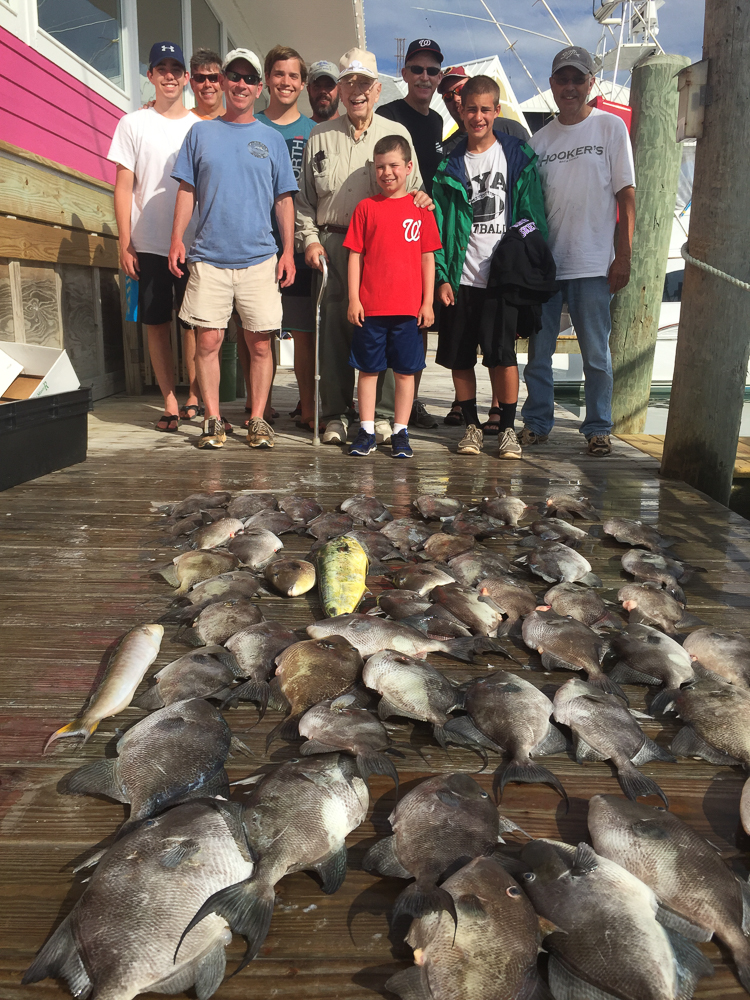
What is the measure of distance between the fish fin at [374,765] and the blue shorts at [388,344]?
380 centimetres

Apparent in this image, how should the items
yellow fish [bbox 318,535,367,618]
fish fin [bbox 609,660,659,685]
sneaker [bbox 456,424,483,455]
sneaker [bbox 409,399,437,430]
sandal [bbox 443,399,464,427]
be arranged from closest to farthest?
fish fin [bbox 609,660,659,685]
yellow fish [bbox 318,535,367,618]
sneaker [bbox 456,424,483,455]
sneaker [bbox 409,399,437,430]
sandal [bbox 443,399,464,427]

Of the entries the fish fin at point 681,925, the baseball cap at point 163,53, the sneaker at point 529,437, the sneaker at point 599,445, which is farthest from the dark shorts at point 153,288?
the fish fin at point 681,925

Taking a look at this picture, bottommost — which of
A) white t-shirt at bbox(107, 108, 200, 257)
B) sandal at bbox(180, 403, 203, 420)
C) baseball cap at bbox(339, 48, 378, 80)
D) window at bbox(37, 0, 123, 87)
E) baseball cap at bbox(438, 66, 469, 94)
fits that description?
sandal at bbox(180, 403, 203, 420)

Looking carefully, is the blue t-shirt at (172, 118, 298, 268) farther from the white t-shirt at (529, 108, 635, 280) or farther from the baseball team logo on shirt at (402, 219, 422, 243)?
the white t-shirt at (529, 108, 635, 280)

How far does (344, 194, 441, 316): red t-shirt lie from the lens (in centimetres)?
504

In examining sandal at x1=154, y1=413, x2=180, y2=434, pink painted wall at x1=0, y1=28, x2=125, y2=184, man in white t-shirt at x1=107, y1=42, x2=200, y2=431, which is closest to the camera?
man in white t-shirt at x1=107, y1=42, x2=200, y2=431

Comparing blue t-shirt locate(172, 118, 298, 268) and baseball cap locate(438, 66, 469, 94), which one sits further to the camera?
baseball cap locate(438, 66, 469, 94)

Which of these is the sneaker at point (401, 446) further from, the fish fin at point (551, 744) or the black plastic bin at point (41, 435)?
the fish fin at point (551, 744)

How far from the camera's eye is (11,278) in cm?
586

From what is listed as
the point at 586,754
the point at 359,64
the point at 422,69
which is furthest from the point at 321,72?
the point at 586,754

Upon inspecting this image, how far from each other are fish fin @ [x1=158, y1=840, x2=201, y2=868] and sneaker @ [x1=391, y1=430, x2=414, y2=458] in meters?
4.10

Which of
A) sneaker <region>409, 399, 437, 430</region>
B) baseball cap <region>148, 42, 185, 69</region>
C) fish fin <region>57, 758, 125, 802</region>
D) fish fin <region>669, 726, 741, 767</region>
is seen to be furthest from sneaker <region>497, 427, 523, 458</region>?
fish fin <region>57, 758, 125, 802</region>

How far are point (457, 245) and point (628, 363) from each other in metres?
1.96

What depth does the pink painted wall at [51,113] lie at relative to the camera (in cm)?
571
